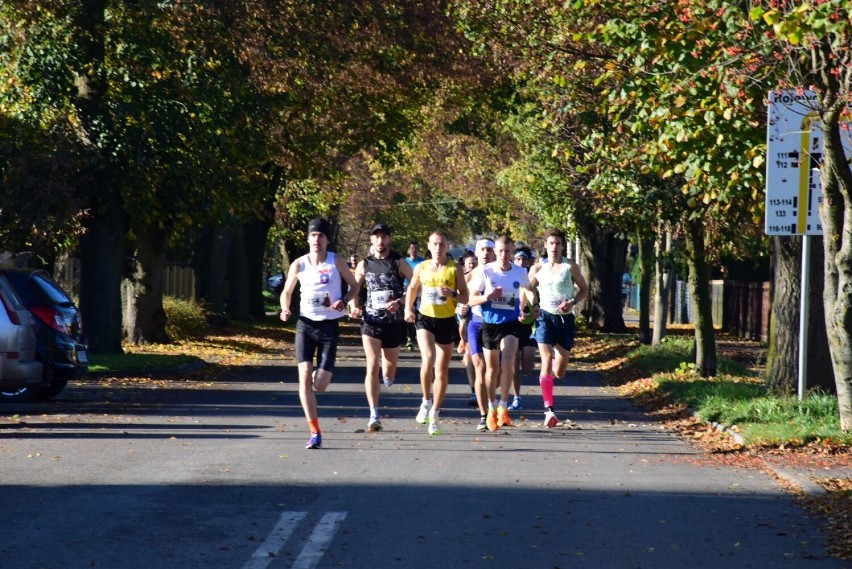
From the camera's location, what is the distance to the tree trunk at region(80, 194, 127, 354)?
22.5 m

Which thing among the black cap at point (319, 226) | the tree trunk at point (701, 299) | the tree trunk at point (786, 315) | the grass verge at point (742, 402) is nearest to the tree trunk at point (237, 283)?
the grass verge at point (742, 402)

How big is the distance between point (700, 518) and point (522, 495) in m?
1.38

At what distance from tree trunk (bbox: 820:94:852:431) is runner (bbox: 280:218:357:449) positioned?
4.45 meters

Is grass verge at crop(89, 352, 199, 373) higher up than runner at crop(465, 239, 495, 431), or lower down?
lower down

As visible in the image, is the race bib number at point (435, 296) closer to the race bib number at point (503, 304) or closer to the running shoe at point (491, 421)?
the race bib number at point (503, 304)

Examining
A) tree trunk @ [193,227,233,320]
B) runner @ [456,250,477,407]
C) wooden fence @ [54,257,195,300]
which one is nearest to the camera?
runner @ [456,250,477,407]

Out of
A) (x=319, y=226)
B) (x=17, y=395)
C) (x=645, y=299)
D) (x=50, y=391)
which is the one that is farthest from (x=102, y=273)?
(x=645, y=299)

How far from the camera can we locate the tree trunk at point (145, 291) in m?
27.3

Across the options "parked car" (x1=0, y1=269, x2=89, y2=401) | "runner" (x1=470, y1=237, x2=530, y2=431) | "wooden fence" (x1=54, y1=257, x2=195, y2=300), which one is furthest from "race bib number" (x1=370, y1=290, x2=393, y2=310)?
"wooden fence" (x1=54, y1=257, x2=195, y2=300)

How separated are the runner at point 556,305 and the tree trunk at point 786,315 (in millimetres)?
2831

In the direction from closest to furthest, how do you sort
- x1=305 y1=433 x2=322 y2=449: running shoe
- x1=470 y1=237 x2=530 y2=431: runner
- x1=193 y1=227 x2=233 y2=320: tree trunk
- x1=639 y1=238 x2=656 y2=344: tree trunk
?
x1=305 y1=433 x2=322 y2=449: running shoe
x1=470 y1=237 x2=530 y2=431: runner
x1=639 y1=238 x2=656 y2=344: tree trunk
x1=193 y1=227 x2=233 y2=320: tree trunk

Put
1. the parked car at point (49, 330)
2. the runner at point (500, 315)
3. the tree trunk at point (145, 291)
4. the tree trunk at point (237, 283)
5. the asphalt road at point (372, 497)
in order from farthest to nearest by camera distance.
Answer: the tree trunk at point (237, 283) → the tree trunk at point (145, 291) → the parked car at point (49, 330) → the runner at point (500, 315) → the asphalt road at point (372, 497)

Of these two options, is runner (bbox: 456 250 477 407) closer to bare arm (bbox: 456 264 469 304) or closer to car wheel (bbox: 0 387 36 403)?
bare arm (bbox: 456 264 469 304)

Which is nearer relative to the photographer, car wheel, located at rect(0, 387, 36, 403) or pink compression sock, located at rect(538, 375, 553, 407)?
pink compression sock, located at rect(538, 375, 553, 407)
